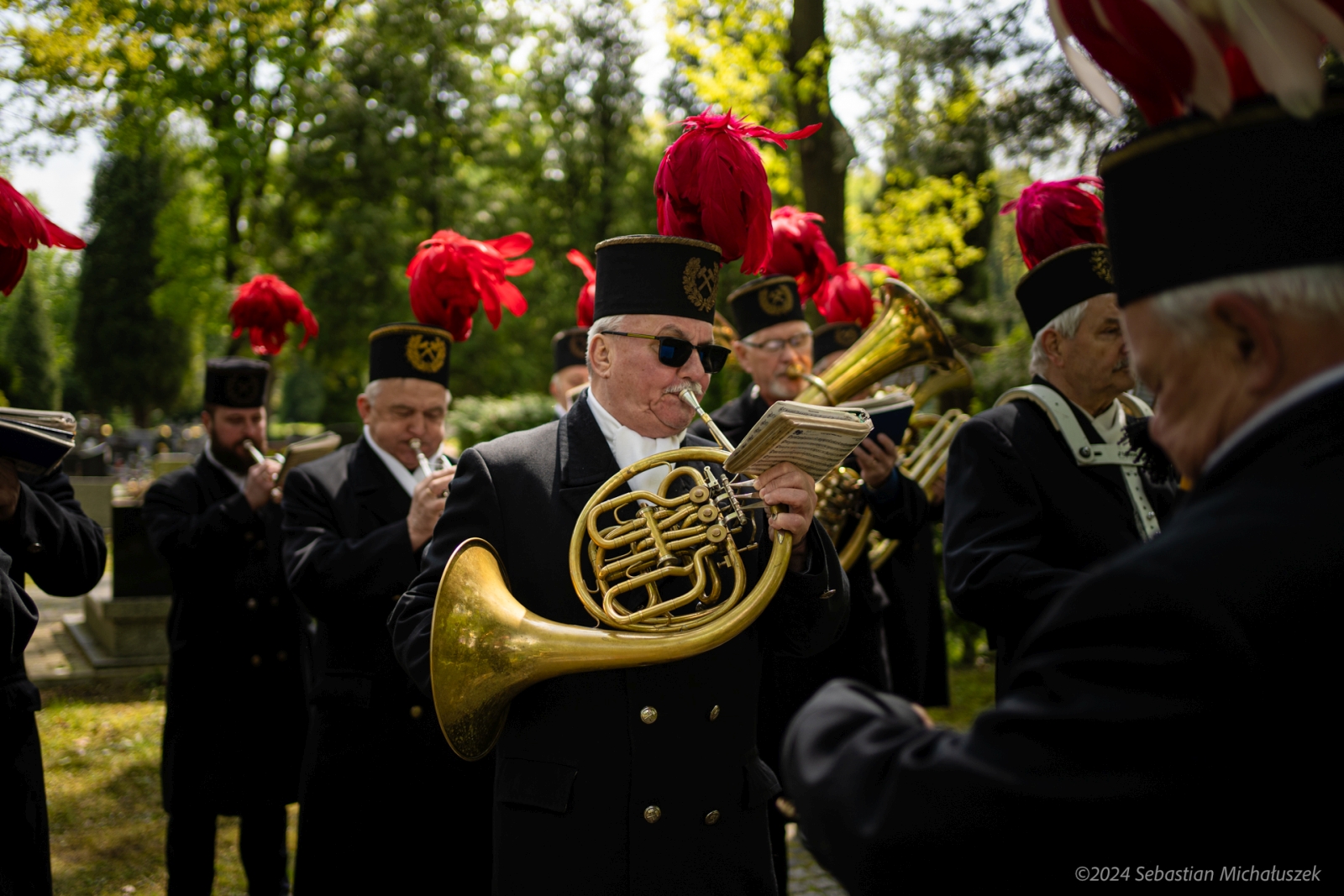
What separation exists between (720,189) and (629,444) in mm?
831

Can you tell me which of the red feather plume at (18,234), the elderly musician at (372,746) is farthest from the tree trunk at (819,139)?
the red feather plume at (18,234)

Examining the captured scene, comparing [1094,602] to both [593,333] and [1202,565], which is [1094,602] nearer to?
[1202,565]

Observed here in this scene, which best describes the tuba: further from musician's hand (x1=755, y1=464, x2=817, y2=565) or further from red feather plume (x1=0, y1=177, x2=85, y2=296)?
red feather plume (x1=0, y1=177, x2=85, y2=296)

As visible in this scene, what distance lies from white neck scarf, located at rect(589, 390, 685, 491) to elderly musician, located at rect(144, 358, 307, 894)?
265cm

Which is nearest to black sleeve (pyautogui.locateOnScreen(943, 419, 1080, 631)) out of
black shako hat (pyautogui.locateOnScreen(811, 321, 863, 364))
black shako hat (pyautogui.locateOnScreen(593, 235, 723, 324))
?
black shako hat (pyautogui.locateOnScreen(593, 235, 723, 324))

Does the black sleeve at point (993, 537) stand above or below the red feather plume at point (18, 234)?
below

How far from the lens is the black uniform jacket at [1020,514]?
311 cm

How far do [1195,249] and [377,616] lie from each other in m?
3.34

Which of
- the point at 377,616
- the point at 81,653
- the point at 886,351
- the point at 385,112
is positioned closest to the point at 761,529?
the point at 377,616

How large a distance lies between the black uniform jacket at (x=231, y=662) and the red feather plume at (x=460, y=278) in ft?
4.40

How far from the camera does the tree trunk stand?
10.4 m

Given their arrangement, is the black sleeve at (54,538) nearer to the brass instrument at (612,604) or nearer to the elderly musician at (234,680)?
the elderly musician at (234,680)

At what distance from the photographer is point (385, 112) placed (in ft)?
84.6

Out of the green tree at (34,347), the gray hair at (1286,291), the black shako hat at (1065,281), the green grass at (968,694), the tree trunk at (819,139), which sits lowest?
the green grass at (968,694)
